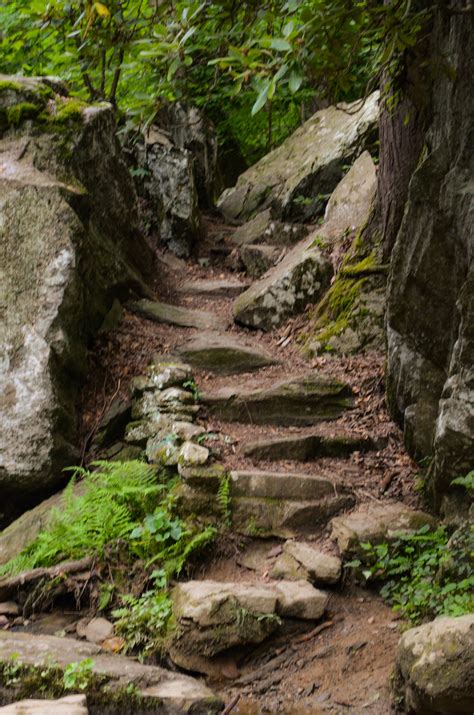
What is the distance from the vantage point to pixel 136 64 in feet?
13.9

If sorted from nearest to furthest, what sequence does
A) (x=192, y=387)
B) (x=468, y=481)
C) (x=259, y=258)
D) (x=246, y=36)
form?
(x=468, y=481) → (x=246, y=36) → (x=192, y=387) → (x=259, y=258)

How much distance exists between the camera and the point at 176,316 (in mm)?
8883

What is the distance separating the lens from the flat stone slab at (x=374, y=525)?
16.3 feet

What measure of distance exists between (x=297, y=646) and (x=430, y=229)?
3.35 meters

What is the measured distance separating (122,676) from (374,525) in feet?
7.47

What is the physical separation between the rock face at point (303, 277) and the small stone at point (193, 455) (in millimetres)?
3290

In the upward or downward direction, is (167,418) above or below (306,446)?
above

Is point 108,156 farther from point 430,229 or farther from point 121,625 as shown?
point 121,625

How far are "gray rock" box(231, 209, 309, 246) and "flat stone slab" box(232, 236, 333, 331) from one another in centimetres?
191

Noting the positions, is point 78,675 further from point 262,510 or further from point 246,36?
point 246,36

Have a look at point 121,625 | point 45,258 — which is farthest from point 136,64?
point 121,625

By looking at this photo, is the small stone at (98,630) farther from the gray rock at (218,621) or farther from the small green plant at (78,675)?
the small green plant at (78,675)

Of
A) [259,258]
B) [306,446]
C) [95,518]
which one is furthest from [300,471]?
[259,258]

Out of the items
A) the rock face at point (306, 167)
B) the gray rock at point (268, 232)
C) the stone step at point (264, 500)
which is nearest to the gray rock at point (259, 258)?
the gray rock at point (268, 232)
